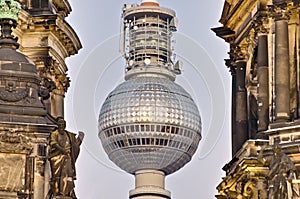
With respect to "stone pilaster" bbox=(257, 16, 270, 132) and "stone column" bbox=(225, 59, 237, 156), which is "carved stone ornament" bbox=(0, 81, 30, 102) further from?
"stone column" bbox=(225, 59, 237, 156)

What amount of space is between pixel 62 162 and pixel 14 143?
302 cm

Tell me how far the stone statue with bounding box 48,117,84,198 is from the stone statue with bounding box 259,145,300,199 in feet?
24.2

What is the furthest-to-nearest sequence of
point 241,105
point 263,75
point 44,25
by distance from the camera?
1. point 44,25
2. point 241,105
3. point 263,75

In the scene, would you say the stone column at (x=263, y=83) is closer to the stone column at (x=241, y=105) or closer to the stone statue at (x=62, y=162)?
the stone column at (x=241, y=105)

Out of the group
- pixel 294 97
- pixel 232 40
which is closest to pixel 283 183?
pixel 294 97

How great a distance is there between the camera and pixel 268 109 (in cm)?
4872

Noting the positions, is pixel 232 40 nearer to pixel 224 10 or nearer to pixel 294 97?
pixel 224 10

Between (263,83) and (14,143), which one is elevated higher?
(263,83)

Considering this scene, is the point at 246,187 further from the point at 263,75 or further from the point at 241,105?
the point at 241,105

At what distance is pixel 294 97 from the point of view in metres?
47.7

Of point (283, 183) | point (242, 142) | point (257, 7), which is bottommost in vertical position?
point (283, 183)

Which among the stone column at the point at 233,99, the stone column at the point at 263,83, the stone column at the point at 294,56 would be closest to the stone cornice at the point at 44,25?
the stone column at the point at 233,99

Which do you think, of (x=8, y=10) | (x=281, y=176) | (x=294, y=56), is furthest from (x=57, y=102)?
(x=281, y=176)

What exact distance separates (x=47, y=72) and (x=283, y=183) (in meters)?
12.8
